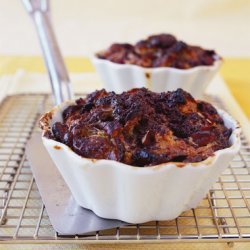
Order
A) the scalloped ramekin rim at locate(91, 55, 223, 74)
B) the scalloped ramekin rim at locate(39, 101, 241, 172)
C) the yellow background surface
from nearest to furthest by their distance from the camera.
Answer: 1. the scalloped ramekin rim at locate(39, 101, 241, 172)
2. the scalloped ramekin rim at locate(91, 55, 223, 74)
3. the yellow background surface

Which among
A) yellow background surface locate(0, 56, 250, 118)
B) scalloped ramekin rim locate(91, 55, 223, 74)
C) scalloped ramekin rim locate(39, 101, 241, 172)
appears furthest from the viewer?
yellow background surface locate(0, 56, 250, 118)

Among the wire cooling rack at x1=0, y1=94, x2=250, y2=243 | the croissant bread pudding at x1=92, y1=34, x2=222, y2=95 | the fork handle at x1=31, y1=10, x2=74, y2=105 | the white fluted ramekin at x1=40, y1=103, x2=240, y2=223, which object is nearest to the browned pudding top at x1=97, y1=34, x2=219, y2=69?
the croissant bread pudding at x1=92, y1=34, x2=222, y2=95

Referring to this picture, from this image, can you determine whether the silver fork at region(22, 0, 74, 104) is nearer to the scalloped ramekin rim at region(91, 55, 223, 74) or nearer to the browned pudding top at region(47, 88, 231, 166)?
the scalloped ramekin rim at region(91, 55, 223, 74)

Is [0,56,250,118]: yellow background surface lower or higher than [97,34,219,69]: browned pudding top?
lower

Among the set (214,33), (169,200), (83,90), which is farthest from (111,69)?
(214,33)

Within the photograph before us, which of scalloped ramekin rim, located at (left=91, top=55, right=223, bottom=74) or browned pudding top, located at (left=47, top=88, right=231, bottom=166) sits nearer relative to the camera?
browned pudding top, located at (left=47, top=88, right=231, bottom=166)

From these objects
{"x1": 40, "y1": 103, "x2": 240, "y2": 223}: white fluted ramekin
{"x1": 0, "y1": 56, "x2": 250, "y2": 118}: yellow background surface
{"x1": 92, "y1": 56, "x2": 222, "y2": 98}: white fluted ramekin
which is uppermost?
{"x1": 40, "y1": 103, "x2": 240, "y2": 223}: white fluted ramekin

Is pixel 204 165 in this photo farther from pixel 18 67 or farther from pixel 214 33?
pixel 214 33

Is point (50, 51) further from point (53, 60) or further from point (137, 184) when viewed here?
point (137, 184)
